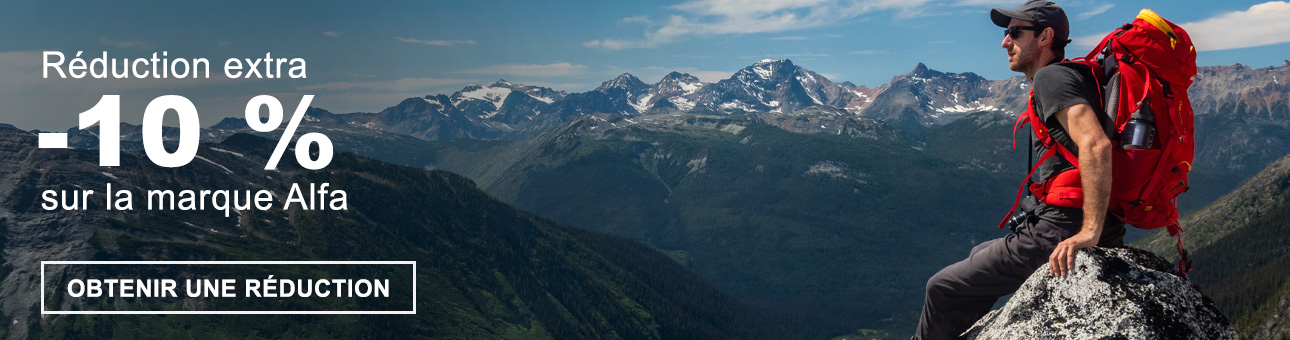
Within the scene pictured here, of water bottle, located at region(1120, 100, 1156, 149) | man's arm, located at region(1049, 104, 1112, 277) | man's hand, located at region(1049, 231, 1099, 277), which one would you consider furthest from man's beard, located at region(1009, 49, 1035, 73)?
man's hand, located at region(1049, 231, 1099, 277)

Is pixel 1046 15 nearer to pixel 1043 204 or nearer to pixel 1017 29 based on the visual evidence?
pixel 1017 29

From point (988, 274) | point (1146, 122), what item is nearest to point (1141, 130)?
point (1146, 122)

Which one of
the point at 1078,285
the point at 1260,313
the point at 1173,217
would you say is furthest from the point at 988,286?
the point at 1260,313

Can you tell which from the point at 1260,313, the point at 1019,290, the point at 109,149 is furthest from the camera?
the point at 1260,313

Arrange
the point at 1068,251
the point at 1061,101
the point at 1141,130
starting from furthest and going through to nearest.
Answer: the point at 1061,101
the point at 1068,251
the point at 1141,130

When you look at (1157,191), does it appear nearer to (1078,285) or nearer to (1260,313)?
(1078,285)

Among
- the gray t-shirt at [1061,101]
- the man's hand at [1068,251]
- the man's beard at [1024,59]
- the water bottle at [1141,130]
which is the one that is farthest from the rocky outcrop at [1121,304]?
the man's beard at [1024,59]
